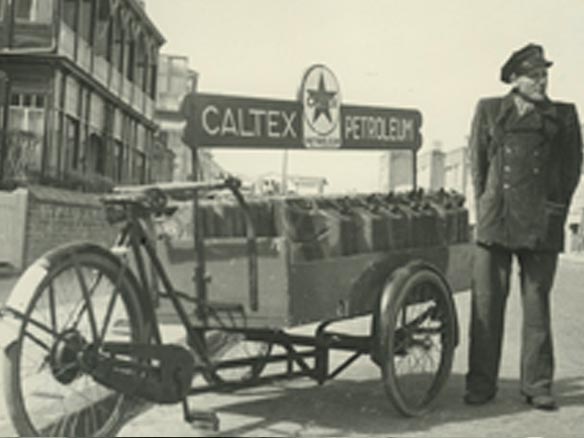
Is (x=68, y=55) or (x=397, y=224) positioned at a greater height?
(x=68, y=55)

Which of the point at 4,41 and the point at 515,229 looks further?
the point at 4,41

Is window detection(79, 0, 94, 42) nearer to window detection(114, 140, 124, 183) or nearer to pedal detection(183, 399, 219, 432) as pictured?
window detection(114, 140, 124, 183)

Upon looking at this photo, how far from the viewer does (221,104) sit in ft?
14.8

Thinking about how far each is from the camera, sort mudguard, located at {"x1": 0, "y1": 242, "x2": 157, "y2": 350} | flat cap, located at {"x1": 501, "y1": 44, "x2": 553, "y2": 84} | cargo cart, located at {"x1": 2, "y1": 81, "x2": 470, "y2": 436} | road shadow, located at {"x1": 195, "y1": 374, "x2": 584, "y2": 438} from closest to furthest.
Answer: mudguard, located at {"x1": 0, "y1": 242, "x2": 157, "y2": 350}
cargo cart, located at {"x1": 2, "y1": 81, "x2": 470, "y2": 436}
road shadow, located at {"x1": 195, "y1": 374, "x2": 584, "y2": 438}
flat cap, located at {"x1": 501, "y1": 44, "x2": 553, "y2": 84}

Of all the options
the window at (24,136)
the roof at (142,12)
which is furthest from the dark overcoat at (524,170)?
the roof at (142,12)

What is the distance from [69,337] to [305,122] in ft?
8.05

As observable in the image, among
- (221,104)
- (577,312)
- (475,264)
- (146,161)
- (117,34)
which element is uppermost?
(117,34)

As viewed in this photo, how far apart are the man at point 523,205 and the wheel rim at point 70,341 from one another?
213 centimetres

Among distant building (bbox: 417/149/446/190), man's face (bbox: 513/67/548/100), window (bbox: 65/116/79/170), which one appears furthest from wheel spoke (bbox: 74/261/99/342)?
distant building (bbox: 417/149/446/190)

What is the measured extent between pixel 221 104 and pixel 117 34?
20.8m

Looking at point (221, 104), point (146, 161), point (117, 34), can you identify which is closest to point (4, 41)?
point (117, 34)

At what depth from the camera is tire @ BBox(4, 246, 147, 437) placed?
3.10 meters

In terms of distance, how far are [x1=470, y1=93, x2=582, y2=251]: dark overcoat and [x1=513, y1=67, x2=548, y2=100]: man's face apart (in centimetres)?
7

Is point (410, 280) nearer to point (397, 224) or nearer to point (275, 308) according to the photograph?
point (397, 224)
